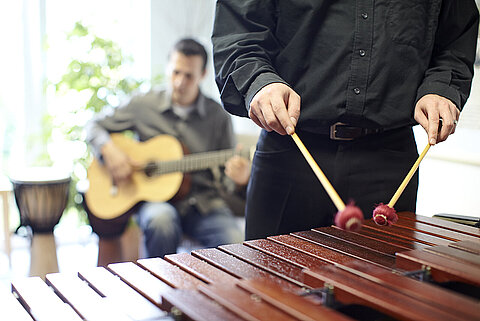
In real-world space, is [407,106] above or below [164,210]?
above

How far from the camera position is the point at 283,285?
1.06 m

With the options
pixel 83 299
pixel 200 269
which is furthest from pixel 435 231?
pixel 83 299

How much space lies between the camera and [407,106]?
1.60 m

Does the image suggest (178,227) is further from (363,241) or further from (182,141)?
(363,241)

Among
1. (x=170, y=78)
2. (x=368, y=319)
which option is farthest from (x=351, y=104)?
(x=170, y=78)

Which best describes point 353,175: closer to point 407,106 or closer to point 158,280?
point 407,106

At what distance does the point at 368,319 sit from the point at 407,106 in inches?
29.1

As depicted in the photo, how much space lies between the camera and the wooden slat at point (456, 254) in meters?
1.15

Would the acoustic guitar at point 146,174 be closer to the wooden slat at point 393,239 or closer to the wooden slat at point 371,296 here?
the wooden slat at point 393,239

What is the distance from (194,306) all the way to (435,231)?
811 mm

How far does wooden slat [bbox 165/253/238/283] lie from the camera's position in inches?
42.8

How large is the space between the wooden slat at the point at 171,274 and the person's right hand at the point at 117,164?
2.08 m

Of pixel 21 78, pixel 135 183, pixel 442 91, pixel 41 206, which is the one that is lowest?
pixel 41 206

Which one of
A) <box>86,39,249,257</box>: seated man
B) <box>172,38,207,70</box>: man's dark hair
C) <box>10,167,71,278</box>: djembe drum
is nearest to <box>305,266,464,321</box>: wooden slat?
<box>86,39,249,257</box>: seated man
